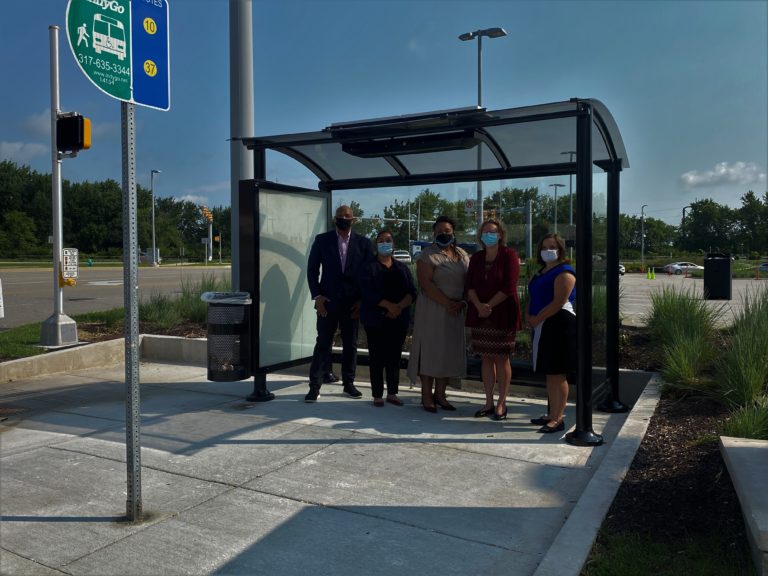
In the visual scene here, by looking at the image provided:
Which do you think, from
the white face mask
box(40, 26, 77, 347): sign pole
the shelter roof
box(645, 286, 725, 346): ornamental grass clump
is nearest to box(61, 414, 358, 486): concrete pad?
the white face mask

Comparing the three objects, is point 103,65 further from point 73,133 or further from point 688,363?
point 688,363

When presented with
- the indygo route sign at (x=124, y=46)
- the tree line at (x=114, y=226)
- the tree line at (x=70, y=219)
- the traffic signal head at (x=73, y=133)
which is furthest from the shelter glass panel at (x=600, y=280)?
the tree line at (x=70, y=219)

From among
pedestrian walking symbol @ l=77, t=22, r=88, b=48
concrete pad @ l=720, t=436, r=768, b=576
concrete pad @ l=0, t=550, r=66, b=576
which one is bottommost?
concrete pad @ l=0, t=550, r=66, b=576

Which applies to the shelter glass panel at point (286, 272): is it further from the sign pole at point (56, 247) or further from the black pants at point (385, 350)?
the sign pole at point (56, 247)

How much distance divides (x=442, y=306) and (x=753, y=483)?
3288mm

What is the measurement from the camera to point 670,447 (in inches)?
190

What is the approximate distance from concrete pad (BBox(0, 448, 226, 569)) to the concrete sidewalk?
0.01 metres

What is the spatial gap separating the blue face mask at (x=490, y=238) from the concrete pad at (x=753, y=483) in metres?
2.51

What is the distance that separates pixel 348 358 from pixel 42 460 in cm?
316

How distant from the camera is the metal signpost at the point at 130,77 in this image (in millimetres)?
3391

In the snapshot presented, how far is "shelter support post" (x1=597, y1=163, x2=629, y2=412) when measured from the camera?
21.8ft

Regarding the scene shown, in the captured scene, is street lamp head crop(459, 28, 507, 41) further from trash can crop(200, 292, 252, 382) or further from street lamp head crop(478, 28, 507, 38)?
trash can crop(200, 292, 252, 382)

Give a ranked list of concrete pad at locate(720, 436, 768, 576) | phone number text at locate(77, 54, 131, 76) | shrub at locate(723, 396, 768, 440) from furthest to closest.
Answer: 1. shrub at locate(723, 396, 768, 440)
2. phone number text at locate(77, 54, 131, 76)
3. concrete pad at locate(720, 436, 768, 576)

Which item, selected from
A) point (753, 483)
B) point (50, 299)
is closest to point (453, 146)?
point (753, 483)
